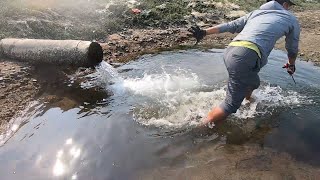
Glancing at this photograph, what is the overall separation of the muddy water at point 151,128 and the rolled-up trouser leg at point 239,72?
55 centimetres

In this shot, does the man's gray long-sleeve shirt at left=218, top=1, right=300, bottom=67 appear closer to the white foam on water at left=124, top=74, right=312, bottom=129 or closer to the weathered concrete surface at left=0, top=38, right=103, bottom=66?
the white foam on water at left=124, top=74, right=312, bottom=129

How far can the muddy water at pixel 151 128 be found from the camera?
3.99m

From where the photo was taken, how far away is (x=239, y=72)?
4.21 meters

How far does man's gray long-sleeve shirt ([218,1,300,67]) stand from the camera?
4.18 metres

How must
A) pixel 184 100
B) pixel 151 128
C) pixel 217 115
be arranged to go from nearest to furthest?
pixel 217 115 < pixel 151 128 < pixel 184 100

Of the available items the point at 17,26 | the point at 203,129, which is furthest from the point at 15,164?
the point at 17,26

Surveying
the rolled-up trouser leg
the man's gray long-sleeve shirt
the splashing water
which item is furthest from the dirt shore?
the man's gray long-sleeve shirt

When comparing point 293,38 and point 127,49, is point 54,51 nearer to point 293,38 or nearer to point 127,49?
point 127,49

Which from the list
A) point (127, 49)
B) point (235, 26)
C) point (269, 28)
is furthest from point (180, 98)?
point (127, 49)

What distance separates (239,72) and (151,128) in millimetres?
1436

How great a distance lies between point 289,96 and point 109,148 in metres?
3.17

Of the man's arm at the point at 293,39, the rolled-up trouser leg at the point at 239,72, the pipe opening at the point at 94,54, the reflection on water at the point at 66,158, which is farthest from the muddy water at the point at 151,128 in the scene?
the man's arm at the point at 293,39

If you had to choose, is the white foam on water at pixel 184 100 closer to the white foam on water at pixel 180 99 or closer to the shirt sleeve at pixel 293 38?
the white foam on water at pixel 180 99

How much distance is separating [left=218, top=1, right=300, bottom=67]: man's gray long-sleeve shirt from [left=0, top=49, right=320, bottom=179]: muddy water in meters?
1.13
